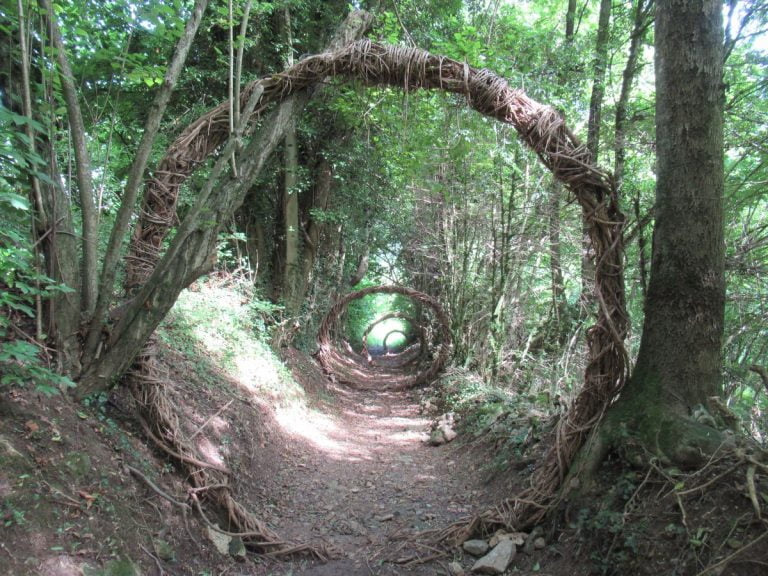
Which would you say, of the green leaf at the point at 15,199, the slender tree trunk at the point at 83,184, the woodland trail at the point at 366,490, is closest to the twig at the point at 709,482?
the woodland trail at the point at 366,490

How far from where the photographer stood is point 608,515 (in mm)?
2738

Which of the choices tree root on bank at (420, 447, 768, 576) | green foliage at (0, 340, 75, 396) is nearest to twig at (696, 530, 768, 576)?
tree root on bank at (420, 447, 768, 576)

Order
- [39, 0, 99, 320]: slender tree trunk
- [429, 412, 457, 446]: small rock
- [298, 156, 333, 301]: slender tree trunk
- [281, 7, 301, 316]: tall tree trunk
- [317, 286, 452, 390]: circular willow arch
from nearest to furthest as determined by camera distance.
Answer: [39, 0, 99, 320]: slender tree trunk → [429, 412, 457, 446]: small rock → [281, 7, 301, 316]: tall tree trunk → [298, 156, 333, 301]: slender tree trunk → [317, 286, 452, 390]: circular willow arch

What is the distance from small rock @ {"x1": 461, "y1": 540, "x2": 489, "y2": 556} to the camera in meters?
3.38

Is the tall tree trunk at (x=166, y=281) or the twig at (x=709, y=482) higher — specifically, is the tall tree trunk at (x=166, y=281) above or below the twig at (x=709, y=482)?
above

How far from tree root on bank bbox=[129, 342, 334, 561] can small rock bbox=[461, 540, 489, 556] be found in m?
1.02

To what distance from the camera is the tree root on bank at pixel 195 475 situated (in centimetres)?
334

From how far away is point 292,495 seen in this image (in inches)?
183

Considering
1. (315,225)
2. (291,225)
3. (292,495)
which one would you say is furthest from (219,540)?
(315,225)

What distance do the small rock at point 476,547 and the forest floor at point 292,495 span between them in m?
0.05

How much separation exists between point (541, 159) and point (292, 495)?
3.78 meters

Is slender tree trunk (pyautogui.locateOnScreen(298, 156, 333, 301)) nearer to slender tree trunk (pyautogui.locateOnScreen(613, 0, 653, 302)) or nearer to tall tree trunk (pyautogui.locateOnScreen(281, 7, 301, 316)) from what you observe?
tall tree trunk (pyautogui.locateOnScreen(281, 7, 301, 316))

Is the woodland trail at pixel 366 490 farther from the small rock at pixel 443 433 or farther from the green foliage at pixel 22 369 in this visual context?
the green foliage at pixel 22 369

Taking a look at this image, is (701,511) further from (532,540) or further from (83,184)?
(83,184)
